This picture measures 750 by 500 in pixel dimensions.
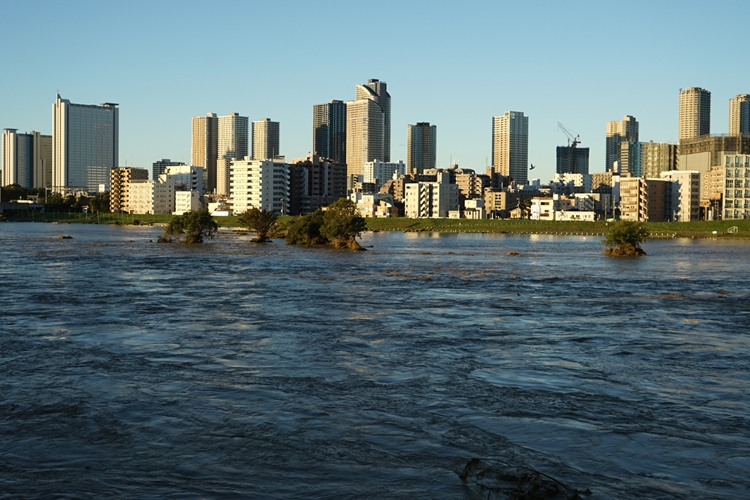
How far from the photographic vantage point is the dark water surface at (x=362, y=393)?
16.0 m

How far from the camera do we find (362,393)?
22219 millimetres

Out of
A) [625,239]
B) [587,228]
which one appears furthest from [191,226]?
[587,228]

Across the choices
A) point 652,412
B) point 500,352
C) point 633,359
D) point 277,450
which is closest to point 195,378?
point 277,450

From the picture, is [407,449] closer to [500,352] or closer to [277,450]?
[277,450]

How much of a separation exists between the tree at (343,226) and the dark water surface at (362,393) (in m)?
51.9

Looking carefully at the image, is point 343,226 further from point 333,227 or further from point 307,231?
point 307,231

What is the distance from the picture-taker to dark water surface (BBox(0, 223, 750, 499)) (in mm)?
15984

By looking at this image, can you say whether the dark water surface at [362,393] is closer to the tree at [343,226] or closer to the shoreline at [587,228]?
the tree at [343,226]

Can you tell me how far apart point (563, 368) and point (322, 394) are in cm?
793

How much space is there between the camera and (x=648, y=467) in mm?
16516

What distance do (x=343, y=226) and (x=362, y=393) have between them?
256 ft

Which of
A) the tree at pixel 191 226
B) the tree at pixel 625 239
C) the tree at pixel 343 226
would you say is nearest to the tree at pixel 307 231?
the tree at pixel 343 226

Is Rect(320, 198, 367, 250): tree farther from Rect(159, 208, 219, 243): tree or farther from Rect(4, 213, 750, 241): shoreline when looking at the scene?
Rect(4, 213, 750, 241): shoreline

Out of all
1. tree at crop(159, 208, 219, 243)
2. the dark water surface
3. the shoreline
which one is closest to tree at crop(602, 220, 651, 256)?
the dark water surface
